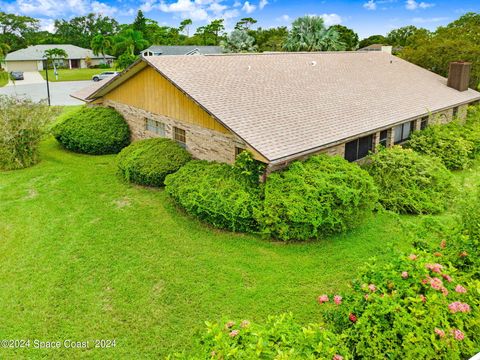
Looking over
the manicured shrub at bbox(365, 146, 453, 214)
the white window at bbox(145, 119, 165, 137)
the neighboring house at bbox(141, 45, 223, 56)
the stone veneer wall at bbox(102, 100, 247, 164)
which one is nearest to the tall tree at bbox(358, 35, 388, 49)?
the neighboring house at bbox(141, 45, 223, 56)

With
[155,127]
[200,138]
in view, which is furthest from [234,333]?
[155,127]

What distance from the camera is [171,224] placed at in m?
12.0

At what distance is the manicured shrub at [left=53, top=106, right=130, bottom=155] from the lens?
61.6ft

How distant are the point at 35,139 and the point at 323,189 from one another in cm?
1327

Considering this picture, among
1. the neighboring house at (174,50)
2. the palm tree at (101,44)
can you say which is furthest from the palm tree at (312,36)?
the palm tree at (101,44)

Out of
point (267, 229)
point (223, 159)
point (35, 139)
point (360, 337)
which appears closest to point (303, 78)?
point (223, 159)

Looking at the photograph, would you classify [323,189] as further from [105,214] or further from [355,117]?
[105,214]

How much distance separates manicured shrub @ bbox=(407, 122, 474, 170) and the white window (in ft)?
34.8

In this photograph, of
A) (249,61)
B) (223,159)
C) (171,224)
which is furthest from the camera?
(249,61)

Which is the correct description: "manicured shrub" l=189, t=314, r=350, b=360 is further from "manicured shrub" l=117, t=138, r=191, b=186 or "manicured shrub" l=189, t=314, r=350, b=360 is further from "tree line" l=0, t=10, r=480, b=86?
"tree line" l=0, t=10, r=480, b=86

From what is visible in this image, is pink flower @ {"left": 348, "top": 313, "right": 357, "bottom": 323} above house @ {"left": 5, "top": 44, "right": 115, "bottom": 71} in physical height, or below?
below

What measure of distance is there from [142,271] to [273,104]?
7.74m

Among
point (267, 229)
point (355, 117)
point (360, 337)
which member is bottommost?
point (267, 229)

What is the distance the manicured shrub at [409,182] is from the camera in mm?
13039
